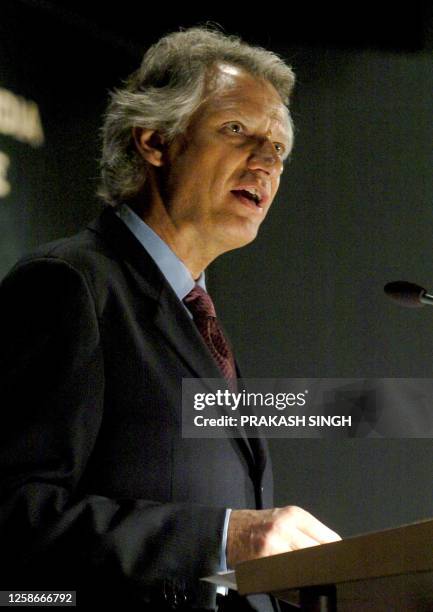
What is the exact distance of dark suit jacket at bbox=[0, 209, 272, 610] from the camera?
125 cm

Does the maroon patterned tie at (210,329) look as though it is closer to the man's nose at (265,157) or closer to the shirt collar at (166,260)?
the shirt collar at (166,260)

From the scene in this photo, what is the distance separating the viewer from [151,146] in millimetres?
1854

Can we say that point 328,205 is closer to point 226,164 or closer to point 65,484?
point 226,164

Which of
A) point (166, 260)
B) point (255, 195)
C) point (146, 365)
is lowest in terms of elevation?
point (146, 365)

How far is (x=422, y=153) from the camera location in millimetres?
2557

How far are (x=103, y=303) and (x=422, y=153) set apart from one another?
1377 millimetres

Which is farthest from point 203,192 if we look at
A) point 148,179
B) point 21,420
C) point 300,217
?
point 300,217

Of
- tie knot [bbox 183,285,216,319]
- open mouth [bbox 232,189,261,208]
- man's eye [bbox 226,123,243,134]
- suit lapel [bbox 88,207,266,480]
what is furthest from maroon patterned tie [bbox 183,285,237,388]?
man's eye [bbox 226,123,243,134]

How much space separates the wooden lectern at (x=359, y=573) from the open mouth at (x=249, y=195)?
40.3 inches

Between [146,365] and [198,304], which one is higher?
[198,304]

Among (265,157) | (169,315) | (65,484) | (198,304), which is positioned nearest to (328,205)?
(265,157)

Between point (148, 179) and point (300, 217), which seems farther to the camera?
point (300, 217)

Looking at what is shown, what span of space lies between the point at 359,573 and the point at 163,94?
1271 millimetres

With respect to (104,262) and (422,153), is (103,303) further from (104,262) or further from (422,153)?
(422,153)
